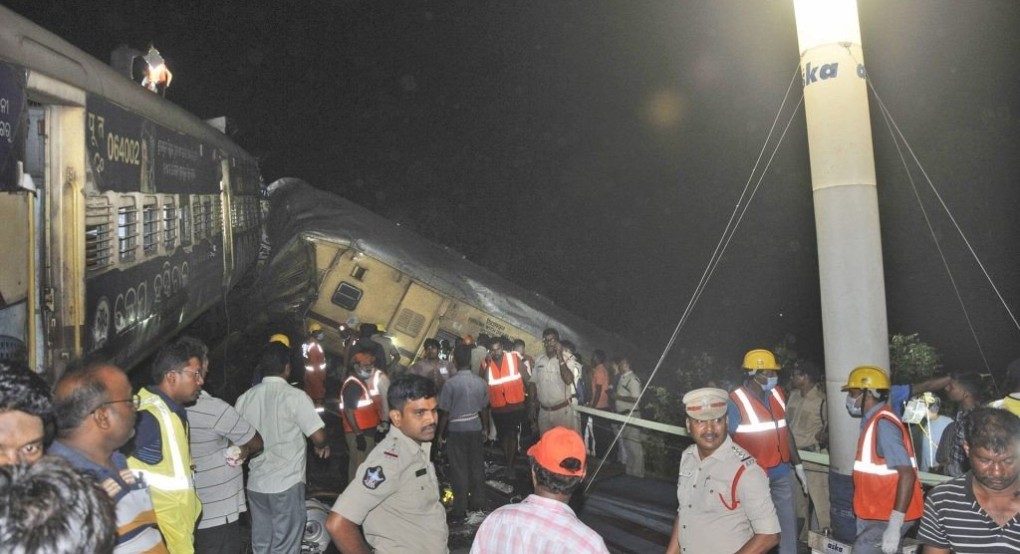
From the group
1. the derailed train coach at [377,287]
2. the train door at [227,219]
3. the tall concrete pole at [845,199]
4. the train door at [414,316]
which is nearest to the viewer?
the tall concrete pole at [845,199]

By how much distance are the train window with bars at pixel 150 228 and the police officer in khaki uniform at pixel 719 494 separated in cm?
500

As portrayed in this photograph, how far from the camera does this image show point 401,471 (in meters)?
3.45

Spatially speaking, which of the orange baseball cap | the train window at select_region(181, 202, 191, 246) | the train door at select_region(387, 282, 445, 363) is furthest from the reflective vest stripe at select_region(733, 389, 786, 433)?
the train door at select_region(387, 282, 445, 363)

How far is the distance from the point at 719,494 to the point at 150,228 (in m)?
5.48

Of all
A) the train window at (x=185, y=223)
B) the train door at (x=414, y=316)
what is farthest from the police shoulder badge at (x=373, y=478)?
the train door at (x=414, y=316)

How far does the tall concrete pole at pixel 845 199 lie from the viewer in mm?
6887

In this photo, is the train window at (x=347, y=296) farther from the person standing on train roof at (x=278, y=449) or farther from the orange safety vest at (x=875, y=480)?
the orange safety vest at (x=875, y=480)

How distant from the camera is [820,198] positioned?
7117 mm

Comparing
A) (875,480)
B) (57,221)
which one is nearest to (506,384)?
(875,480)

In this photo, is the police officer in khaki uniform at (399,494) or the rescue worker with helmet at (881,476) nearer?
the police officer in khaki uniform at (399,494)

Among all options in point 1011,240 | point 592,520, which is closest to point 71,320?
point 592,520

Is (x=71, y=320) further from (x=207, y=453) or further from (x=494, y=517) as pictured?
(x=494, y=517)

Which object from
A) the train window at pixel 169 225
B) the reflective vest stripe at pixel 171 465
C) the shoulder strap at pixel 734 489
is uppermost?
the train window at pixel 169 225

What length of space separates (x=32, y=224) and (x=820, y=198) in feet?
20.5
